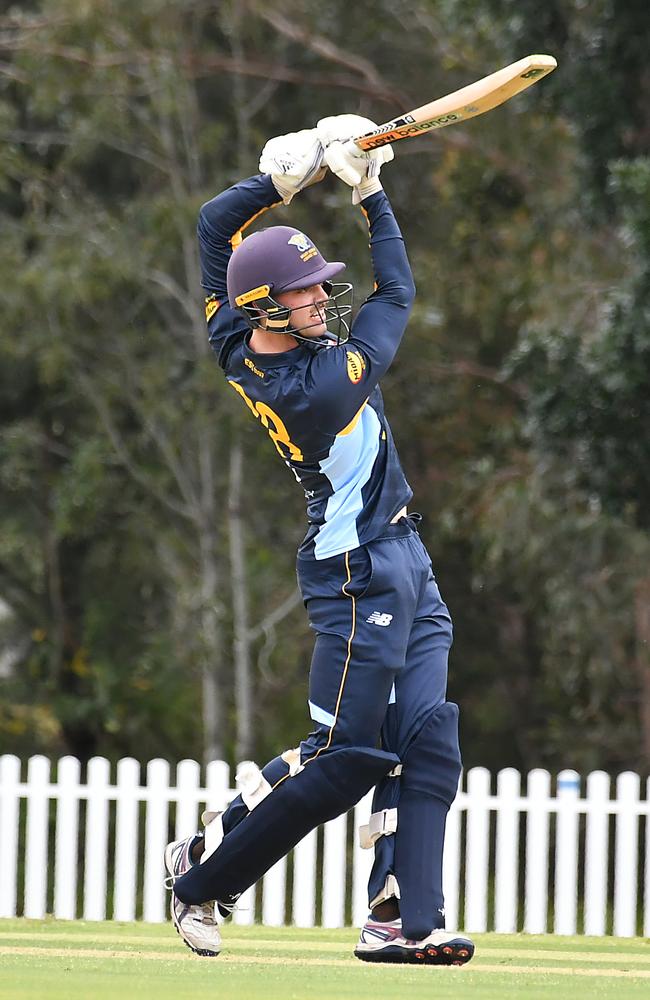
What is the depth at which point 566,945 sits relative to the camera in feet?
23.0

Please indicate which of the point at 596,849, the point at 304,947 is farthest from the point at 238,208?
the point at 596,849

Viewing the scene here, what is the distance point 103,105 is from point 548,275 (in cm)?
476

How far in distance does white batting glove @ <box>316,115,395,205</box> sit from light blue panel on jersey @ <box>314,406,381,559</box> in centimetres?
71

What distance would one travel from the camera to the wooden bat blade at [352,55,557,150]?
5066mm

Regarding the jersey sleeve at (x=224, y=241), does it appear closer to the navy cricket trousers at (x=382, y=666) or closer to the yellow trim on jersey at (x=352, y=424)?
the yellow trim on jersey at (x=352, y=424)

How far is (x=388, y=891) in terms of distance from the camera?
520 cm

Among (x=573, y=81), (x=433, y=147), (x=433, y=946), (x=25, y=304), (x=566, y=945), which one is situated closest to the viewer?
(x=433, y=946)

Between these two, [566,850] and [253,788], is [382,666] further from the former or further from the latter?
[566,850]

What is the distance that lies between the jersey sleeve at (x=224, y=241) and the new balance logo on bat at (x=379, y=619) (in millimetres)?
885

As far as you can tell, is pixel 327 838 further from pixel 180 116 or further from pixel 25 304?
pixel 180 116

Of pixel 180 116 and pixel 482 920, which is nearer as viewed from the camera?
pixel 482 920

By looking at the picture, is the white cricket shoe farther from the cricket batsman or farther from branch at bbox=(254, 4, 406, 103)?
branch at bbox=(254, 4, 406, 103)

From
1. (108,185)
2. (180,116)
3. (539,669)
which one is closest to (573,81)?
(180,116)

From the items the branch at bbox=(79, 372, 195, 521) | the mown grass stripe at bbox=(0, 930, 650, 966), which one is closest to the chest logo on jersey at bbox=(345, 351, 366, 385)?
the mown grass stripe at bbox=(0, 930, 650, 966)
